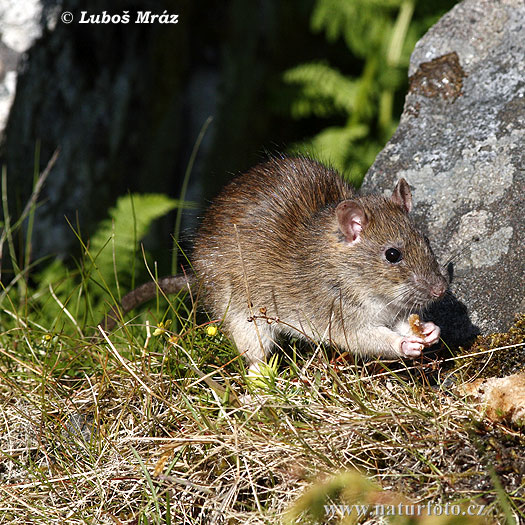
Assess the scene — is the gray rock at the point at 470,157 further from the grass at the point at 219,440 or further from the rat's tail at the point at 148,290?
the rat's tail at the point at 148,290

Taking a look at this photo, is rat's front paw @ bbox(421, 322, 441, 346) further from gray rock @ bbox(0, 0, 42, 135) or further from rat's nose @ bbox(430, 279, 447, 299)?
gray rock @ bbox(0, 0, 42, 135)

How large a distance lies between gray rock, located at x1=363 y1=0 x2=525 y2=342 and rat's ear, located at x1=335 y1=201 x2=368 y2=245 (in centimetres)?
55

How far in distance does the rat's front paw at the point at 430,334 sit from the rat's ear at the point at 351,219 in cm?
73

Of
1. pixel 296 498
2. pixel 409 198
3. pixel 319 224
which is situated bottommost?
pixel 296 498

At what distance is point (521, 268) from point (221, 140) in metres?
5.49

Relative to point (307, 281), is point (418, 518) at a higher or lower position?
lower

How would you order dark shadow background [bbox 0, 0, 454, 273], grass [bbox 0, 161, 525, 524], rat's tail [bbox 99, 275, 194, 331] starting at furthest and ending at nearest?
dark shadow background [bbox 0, 0, 454, 273] → rat's tail [bbox 99, 275, 194, 331] → grass [bbox 0, 161, 525, 524]

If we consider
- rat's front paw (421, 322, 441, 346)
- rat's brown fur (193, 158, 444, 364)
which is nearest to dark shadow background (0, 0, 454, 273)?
rat's brown fur (193, 158, 444, 364)

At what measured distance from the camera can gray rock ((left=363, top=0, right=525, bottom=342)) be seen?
13.7 feet

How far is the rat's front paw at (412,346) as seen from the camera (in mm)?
3832

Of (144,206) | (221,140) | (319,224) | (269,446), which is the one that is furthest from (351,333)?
(221,140)

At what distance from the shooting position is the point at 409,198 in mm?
4289

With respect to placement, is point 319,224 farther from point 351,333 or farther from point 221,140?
point 221,140

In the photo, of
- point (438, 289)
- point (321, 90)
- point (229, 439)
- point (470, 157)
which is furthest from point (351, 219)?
point (321, 90)
